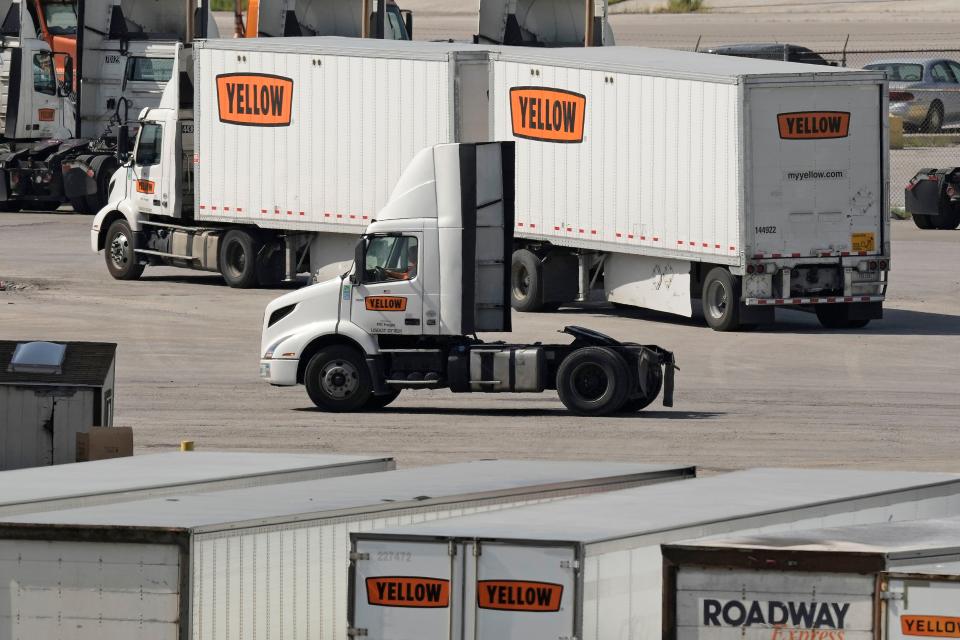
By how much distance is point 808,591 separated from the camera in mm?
9531

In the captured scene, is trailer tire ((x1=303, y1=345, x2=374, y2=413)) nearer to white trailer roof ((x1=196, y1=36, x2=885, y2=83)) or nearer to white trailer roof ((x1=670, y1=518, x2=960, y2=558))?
white trailer roof ((x1=196, y1=36, x2=885, y2=83))

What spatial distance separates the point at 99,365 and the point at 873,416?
30.1ft

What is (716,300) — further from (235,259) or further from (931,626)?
(931,626)

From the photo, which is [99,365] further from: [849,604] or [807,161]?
[807,161]

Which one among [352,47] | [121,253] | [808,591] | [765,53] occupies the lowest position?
[808,591]

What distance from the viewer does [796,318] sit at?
1196 inches

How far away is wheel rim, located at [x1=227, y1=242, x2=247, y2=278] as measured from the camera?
111 ft

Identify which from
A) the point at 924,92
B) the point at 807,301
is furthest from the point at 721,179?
the point at 924,92

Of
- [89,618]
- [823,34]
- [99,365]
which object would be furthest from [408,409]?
[823,34]

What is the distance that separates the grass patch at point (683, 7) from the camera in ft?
270

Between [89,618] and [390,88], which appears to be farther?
[390,88]

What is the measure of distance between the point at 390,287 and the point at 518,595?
41.3ft

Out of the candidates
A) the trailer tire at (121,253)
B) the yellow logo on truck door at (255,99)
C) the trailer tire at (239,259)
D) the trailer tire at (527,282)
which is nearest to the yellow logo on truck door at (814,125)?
the trailer tire at (527,282)

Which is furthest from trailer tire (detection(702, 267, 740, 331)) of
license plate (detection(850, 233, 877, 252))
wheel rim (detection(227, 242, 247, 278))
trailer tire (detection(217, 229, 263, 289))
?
wheel rim (detection(227, 242, 247, 278))
